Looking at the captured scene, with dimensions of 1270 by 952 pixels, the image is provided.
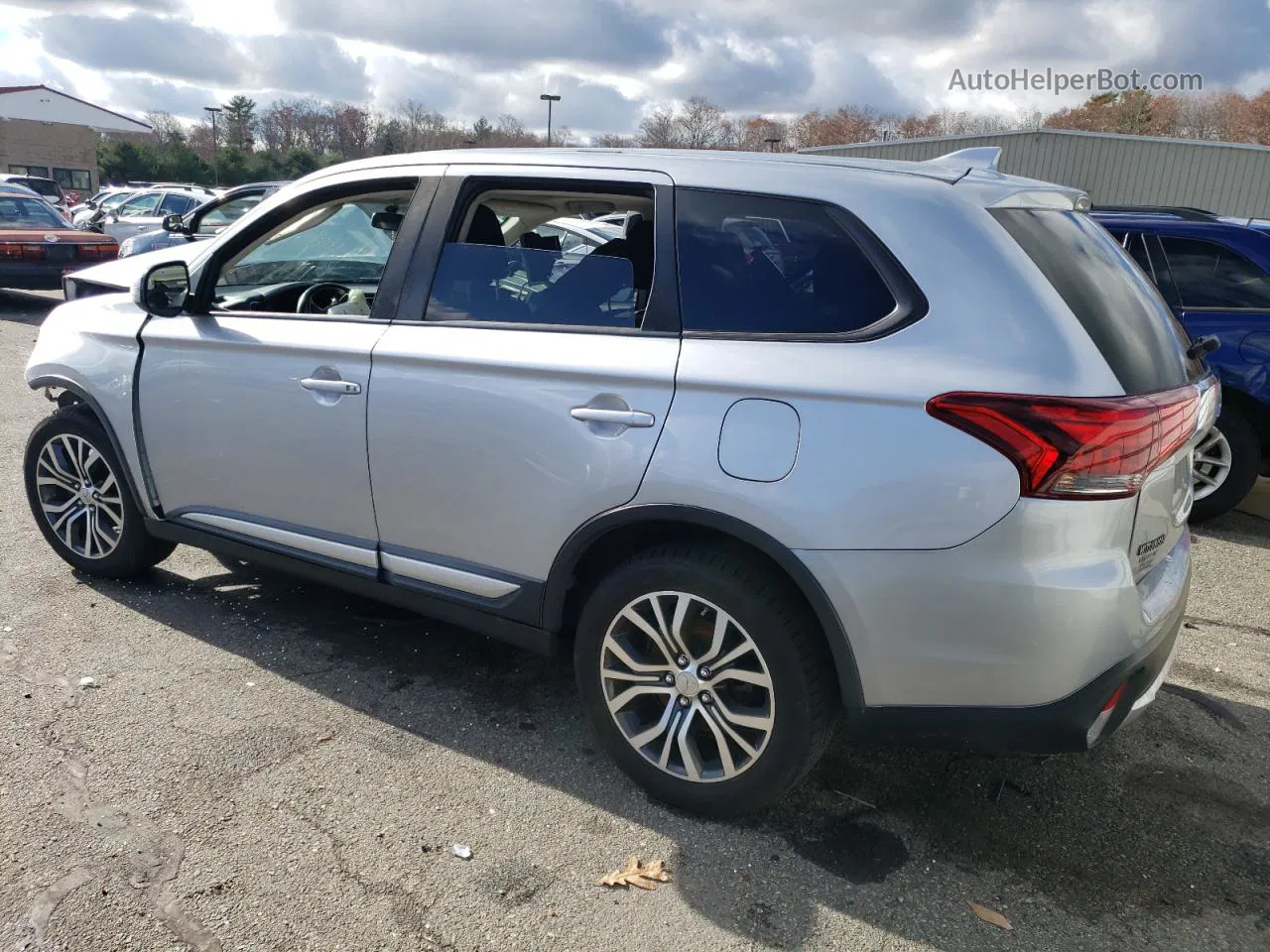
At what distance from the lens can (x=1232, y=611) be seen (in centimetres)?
464

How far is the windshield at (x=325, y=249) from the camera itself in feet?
12.2

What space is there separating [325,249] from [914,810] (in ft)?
11.0

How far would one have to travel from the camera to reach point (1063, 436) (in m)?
2.27

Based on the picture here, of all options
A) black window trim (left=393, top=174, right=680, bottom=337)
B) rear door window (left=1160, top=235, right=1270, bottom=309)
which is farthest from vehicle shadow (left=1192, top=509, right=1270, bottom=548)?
black window trim (left=393, top=174, right=680, bottom=337)

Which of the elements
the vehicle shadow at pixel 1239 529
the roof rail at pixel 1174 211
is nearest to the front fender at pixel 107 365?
the roof rail at pixel 1174 211

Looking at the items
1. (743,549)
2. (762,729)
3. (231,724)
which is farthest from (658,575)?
(231,724)

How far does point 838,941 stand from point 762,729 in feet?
1.81

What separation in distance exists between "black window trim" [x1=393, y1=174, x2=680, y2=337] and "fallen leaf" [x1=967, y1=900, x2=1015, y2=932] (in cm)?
173

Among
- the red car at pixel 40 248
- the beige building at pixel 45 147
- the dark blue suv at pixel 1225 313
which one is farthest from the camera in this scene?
the beige building at pixel 45 147

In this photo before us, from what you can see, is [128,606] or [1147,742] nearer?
[1147,742]

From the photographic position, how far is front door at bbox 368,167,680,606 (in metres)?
2.79

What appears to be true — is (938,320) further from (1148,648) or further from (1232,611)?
(1232,611)

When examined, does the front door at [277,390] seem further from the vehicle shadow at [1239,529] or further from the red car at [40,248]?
the red car at [40,248]

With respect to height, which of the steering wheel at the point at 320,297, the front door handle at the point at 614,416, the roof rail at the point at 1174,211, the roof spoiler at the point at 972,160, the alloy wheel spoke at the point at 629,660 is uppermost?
the roof spoiler at the point at 972,160
